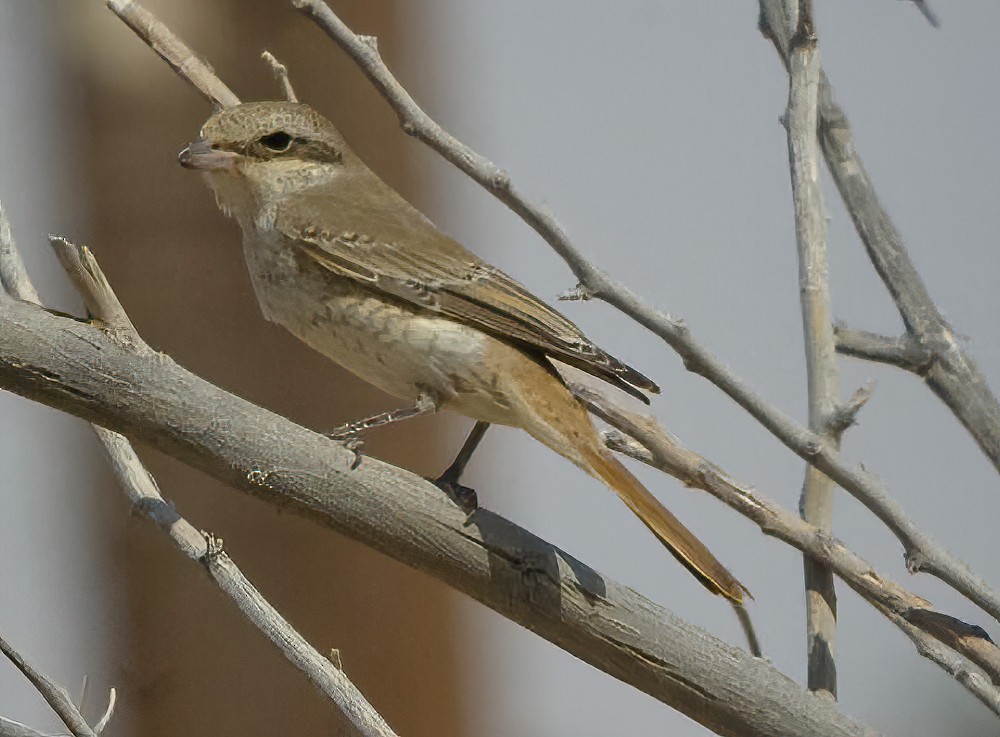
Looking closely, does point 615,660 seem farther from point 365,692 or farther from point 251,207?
point 365,692

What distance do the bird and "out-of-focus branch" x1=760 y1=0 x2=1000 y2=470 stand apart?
42 cm

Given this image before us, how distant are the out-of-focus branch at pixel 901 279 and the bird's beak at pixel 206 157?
3.08 ft

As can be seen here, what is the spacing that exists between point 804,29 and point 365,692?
6.85 ft

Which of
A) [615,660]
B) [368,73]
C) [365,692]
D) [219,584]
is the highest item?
[368,73]

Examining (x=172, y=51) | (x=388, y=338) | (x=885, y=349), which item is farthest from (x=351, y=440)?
(x=172, y=51)

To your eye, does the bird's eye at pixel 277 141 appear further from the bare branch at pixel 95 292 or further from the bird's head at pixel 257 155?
the bare branch at pixel 95 292

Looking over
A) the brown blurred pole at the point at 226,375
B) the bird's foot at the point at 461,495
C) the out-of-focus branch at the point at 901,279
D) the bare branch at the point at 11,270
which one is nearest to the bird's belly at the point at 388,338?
the bird's foot at the point at 461,495

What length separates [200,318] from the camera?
317cm

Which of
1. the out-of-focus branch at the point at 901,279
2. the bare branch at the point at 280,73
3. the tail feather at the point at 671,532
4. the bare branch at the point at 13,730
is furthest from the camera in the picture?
the bare branch at the point at 280,73

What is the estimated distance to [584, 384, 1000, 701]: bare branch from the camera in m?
1.69

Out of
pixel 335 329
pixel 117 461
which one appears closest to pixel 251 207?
pixel 335 329

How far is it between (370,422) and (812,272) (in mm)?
710

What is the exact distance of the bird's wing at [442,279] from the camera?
73.2 inches

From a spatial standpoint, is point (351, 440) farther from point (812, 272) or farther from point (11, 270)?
point (812, 272)
